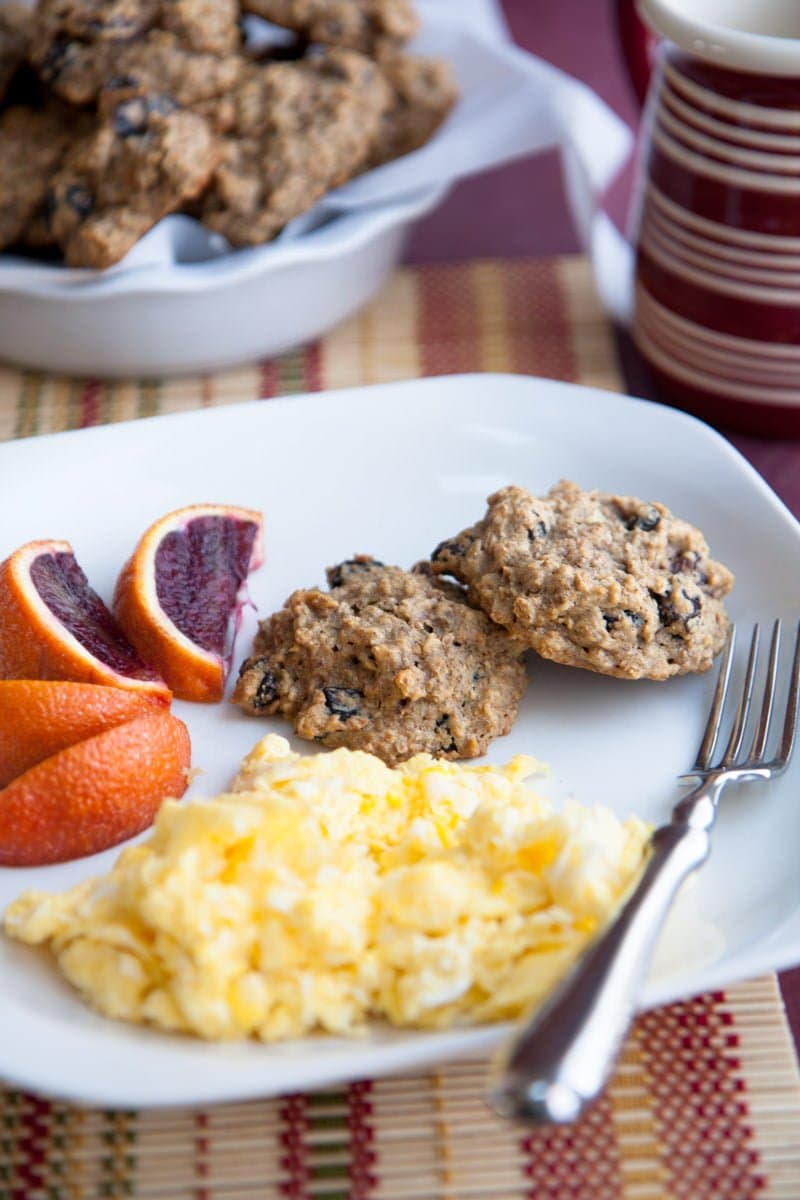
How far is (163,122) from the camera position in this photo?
3334 millimetres

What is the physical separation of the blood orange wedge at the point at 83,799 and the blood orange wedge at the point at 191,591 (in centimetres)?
28

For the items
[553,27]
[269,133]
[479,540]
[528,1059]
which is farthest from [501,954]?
[553,27]

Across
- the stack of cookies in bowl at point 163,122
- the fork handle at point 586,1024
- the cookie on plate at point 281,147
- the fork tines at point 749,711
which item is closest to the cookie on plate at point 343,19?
the stack of cookies in bowl at point 163,122

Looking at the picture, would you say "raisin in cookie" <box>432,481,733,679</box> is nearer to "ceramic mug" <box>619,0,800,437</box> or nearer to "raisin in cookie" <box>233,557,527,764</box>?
"raisin in cookie" <box>233,557,527,764</box>

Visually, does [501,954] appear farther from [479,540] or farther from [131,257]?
[131,257]

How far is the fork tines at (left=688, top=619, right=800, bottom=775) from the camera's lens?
7.97ft

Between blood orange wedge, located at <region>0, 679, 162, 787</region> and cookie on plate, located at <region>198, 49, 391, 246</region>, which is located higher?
cookie on plate, located at <region>198, 49, 391, 246</region>

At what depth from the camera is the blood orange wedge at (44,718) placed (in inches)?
91.0

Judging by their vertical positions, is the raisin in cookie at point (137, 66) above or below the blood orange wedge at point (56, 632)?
above

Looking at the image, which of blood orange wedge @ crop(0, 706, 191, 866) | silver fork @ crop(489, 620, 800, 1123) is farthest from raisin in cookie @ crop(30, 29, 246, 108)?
silver fork @ crop(489, 620, 800, 1123)

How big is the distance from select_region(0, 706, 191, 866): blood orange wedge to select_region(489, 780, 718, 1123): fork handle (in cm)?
89

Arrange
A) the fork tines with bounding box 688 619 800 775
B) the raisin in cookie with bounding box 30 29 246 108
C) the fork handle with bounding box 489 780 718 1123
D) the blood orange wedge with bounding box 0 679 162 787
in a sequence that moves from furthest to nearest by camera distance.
→ the raisin in cookie with bounding box 30 29 246 108, the fork tines with bounding box 688 619 800 775, the blood orange wedge with bounding box 0 679 162 787, the fork handle with bounding box 489 780 718 1123

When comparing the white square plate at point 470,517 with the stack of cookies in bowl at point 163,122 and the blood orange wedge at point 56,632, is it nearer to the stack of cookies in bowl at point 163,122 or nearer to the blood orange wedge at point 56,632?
the blood orange wedge at point 56,632

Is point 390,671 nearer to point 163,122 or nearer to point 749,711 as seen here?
point 749,711
